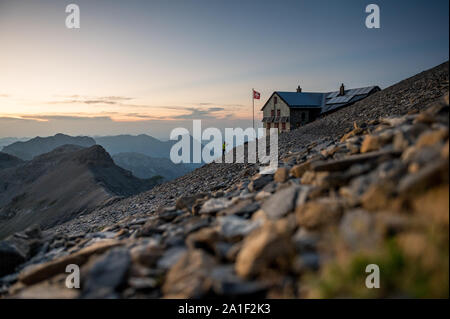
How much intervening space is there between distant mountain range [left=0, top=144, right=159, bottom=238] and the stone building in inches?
1056

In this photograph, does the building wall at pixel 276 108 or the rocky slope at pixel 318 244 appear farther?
the building wall at pixel 276 108

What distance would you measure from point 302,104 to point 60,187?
41.9 meters

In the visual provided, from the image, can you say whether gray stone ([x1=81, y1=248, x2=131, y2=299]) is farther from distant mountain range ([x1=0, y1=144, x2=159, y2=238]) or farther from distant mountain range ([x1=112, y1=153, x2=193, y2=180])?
distant mountain range ([x1=112, y1=153, x2=193, y2=180])

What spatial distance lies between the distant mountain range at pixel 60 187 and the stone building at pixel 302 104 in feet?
88.0

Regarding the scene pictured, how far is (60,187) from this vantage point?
44250 millimetres

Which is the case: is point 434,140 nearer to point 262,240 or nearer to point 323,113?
point 262,240

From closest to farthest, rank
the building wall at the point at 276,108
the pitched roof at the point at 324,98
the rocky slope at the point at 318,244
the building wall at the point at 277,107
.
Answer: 1. the rocky slope at the point at 318,244
2. the pitched roof at the point at 324,98
3. the building wall at the point at 276,108
4. the building wall at the point at 277,107

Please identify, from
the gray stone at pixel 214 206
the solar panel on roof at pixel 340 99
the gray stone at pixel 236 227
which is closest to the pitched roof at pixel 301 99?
the solar panel on roof at pixel 340 99

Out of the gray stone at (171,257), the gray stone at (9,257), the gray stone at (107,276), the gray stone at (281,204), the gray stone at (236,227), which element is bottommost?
the gray stone at (9,257)

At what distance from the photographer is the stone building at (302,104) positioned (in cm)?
4412

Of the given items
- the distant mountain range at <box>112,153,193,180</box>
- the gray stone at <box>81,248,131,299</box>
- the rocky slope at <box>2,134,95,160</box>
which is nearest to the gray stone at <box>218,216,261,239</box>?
the gray stone at <box>81,248,131,299</box>

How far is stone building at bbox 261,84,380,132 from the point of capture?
1737 inches

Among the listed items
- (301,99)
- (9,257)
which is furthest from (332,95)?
(9,257)

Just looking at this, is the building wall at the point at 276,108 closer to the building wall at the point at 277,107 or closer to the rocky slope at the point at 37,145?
the building wall at the point at 277,107
